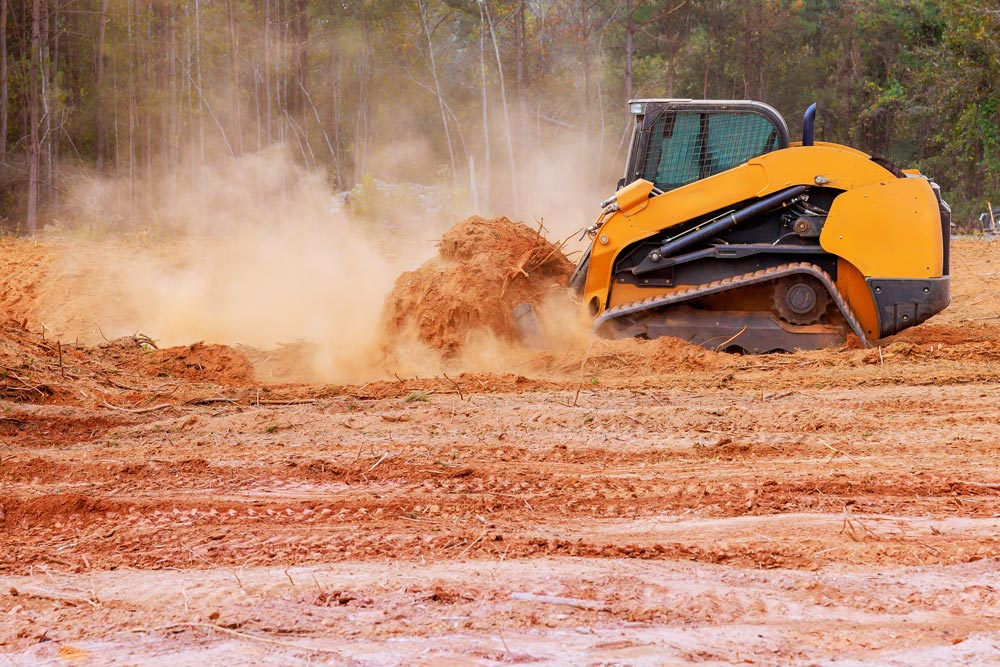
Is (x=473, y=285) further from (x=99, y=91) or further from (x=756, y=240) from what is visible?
(x=99, y=91)

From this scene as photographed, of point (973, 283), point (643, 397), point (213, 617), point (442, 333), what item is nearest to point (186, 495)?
point (213, 617)

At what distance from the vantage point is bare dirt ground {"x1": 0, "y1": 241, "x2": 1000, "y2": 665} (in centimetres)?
371

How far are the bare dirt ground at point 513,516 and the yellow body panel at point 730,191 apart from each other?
134 cm

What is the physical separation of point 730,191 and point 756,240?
528 millimetres

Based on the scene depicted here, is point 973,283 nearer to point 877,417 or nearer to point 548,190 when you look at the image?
point 877,417

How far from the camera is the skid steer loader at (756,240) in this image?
905 cm

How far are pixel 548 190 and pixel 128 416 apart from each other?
2522 centimetres

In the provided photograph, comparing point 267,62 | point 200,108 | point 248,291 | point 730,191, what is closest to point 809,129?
point 730,191

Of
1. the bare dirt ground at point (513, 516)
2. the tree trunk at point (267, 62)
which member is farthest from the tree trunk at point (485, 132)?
the bare dirt ground at point (513, 516)

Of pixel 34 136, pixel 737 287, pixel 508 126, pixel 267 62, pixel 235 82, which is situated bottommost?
pixel 737 287

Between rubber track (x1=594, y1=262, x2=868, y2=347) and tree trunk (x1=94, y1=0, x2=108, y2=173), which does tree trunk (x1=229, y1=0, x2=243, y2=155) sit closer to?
tree trunk (x1=94, y1=0, x2=108, y2=173)

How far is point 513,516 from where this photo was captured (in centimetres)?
509

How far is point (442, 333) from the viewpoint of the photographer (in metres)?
9.73

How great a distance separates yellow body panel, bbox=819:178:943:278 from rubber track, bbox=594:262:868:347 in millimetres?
306
